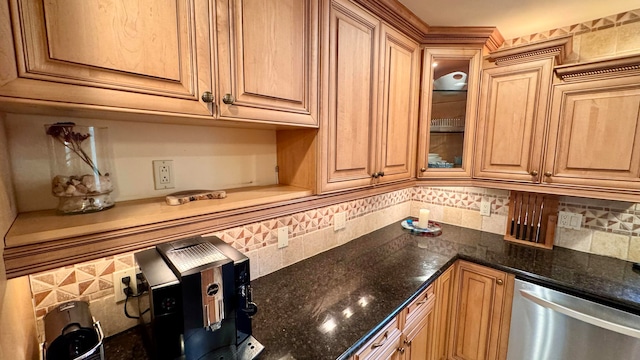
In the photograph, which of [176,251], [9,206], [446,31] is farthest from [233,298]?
[446,31]

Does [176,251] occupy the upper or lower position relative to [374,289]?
upper

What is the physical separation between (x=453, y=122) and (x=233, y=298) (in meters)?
1.74

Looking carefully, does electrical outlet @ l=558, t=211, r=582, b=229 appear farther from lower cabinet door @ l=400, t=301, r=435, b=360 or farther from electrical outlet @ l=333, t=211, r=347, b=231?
electrical outlet @ l=333, t=211, r=347, b=231

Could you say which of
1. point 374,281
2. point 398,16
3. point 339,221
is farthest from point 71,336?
point 398,16

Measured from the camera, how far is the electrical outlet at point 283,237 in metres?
1.29

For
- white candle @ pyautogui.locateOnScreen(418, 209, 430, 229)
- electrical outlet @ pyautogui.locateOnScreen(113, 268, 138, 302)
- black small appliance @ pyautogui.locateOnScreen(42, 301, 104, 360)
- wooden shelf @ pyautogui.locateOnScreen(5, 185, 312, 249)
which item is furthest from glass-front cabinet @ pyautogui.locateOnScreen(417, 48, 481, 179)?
black small appliance @ pyautogui.locateOnScreen(42, 301, 104, 360)

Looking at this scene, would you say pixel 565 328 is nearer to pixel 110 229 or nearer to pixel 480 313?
pixel 480 313

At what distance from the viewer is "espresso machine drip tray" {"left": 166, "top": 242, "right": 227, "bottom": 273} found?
2.20 feet

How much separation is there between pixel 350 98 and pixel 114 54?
923mm

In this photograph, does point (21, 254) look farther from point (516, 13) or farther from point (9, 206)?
point (516, 13)

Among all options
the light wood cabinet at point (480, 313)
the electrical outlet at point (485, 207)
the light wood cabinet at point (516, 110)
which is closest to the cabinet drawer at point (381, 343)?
the light wood cabinet at point (480, 313)

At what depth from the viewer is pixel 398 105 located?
5.18 feet

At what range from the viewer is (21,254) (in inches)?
22.9

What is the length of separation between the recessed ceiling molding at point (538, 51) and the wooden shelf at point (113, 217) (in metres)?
1.61
